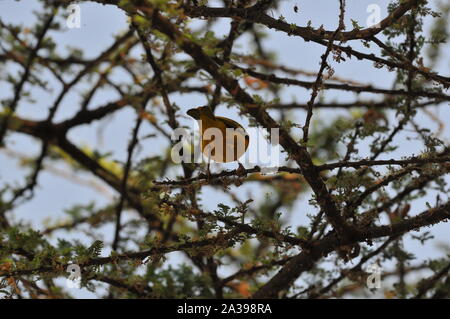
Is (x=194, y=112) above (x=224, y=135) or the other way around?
above

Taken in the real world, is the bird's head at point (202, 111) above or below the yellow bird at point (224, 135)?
above

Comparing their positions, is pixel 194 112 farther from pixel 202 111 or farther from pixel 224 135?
pixel 224 135

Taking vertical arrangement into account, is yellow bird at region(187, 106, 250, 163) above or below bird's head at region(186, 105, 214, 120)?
below

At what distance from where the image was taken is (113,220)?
4578mm

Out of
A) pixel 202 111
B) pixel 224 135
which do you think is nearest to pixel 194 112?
pixel 202 111

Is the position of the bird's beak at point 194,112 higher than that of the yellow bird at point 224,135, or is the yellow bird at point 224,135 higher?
the bird's beak at point 194,112

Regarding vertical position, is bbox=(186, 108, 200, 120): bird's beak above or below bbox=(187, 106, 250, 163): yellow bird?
above

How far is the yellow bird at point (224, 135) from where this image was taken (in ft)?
7.66

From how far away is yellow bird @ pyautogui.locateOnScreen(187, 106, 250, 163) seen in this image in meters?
2.34

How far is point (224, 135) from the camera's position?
92.4 inches

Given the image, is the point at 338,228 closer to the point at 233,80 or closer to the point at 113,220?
the point at 233,80

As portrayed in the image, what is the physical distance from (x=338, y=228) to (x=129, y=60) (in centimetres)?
297
